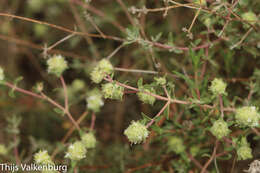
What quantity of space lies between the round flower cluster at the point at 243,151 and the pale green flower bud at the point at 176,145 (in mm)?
414

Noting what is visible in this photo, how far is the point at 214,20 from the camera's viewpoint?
1.74 metres

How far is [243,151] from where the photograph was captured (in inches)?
61.6

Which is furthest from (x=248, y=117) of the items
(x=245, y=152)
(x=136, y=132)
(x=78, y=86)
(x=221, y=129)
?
(x=78, y=86)

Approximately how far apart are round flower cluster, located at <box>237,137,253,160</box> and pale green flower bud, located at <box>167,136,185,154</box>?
41 cm

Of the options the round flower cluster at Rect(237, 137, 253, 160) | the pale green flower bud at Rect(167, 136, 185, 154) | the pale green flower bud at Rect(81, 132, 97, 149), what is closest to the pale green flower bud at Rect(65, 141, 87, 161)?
the pale green flower bud at Rect(81, 132, 97, 149)

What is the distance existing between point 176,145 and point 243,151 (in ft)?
1.64

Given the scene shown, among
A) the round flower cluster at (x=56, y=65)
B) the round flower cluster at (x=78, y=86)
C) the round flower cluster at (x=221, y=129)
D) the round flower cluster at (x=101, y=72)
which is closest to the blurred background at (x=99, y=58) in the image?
the round flower cluster at (x=78, y=86)

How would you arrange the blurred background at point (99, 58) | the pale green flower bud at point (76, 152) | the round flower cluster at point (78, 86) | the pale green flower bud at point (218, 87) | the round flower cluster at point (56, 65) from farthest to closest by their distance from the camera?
the round flower cluster at point (78, 86) < the blurred background at point (99, 58) < the round flower cluster at point (56, 65) < the pale green flower bud at point (76, 152) < the pale green flower bud at point (218, 87)

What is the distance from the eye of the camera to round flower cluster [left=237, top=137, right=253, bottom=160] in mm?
1556

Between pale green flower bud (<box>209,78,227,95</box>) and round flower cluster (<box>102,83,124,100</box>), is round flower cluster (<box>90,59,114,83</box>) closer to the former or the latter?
round flower cluster (<box>102,83,124,100</box>)

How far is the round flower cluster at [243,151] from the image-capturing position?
5.10ft

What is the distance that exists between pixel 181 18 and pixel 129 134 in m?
1.94

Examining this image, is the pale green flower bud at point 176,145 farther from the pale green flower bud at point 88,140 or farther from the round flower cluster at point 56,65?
the round flower cluster at point 56,65

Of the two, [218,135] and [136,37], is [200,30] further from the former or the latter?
[218,135]
